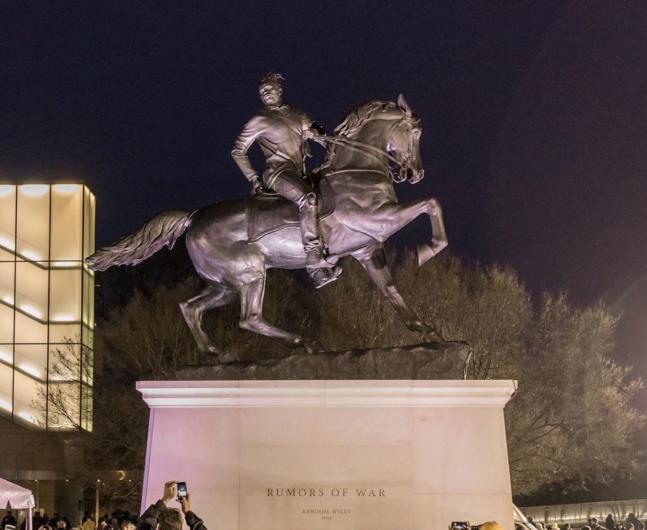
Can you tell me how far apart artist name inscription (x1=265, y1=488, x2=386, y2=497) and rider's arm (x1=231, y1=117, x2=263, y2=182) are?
3.91 meters

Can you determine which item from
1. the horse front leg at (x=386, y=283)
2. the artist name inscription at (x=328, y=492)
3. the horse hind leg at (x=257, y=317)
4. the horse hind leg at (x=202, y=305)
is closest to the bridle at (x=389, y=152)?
the horse front leg at (x=386, y=283)

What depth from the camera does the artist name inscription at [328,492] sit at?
1362 cm

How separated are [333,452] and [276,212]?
295 cm

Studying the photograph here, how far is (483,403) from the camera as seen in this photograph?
13805mm

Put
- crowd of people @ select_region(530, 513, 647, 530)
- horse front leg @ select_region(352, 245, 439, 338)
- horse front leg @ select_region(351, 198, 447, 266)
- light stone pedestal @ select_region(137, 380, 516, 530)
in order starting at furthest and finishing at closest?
crowd of people @ select_region(530, 513, 647, 530)
horse front leg @ select_region(352, 245, 439, 338)
horse front leg @ select_region(351, 198, 447, 266)
light stone pedestal @ select_region(137, 380, 516, 530)

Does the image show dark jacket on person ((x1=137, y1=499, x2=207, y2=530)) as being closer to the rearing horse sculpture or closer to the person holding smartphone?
the person holding smartphone

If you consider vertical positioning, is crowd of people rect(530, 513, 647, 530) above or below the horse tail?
below

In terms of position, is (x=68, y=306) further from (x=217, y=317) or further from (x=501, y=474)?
(x=501, y=474)

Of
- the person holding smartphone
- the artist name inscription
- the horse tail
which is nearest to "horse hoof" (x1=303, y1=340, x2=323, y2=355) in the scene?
the artist name inscription

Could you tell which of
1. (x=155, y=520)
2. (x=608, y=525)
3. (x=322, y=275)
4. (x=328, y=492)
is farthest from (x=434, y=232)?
(x=608, y=525)

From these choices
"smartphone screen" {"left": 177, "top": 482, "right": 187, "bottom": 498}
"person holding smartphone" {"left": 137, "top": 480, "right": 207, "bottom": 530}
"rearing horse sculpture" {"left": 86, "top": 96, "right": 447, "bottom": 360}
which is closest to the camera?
"person holding smartphone" {"left": 137, "top": 480, "right": 207, "bottom": 530}

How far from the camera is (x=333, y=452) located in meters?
13.8

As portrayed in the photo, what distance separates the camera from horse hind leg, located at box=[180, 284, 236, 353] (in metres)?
15.1

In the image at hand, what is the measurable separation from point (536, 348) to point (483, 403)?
23.7 m
